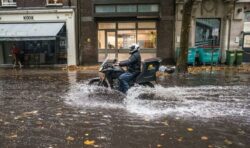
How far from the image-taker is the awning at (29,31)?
19859mm

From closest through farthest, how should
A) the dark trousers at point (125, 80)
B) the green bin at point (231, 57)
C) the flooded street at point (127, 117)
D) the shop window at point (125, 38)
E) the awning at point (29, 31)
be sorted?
the flooded street at point (127, 117), the dark trousers at point (125, 80), the green bin at point (231, 57), the awning at point (29, 31), the shop window at point (125, 38)

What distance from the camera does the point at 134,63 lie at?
9.32 m

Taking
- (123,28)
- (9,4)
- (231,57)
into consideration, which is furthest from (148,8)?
(9,4)

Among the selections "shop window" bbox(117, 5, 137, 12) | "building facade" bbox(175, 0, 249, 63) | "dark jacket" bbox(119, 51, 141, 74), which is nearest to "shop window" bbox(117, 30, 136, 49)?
"shop window" bbox(117, 5, 137, 12)

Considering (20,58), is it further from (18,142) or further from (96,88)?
(18,142)

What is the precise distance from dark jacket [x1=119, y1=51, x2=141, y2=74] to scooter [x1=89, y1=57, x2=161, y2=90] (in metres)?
0.18

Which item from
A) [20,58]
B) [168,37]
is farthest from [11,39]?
[168,37]

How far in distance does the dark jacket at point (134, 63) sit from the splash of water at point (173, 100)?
571mm

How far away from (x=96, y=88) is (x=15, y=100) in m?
2.57

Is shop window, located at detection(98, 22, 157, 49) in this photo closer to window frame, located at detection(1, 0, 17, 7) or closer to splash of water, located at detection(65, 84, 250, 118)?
window frame, located at detection(1, 0, 17, 7)

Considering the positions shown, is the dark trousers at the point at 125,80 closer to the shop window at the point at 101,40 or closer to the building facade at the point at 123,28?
the building facade at the point at 123,28

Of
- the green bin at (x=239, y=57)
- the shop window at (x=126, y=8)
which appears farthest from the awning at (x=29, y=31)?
the green bin at (x=239, y=57)

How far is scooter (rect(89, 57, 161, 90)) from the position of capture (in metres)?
9.45

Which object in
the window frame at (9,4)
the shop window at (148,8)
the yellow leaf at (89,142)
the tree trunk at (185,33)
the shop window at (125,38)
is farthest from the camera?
the window frame at (9,4)
